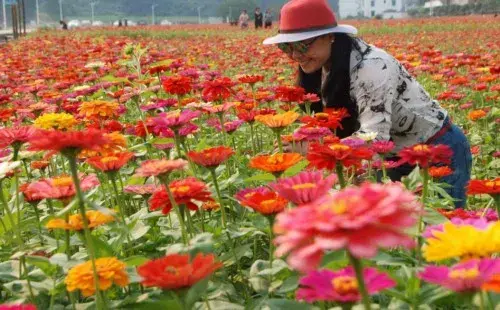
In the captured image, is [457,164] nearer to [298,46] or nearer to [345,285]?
[298,46]

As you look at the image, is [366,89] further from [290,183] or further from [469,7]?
[469,7]

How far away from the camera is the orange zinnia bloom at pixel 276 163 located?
1.17m

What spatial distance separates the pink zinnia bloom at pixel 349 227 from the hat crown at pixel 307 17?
65.1 inches

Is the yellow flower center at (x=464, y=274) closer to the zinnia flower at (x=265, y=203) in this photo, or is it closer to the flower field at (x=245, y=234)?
the flower field at (x=245, y=234)

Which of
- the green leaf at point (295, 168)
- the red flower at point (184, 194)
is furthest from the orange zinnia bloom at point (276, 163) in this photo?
the green leaf at point (295, 168)

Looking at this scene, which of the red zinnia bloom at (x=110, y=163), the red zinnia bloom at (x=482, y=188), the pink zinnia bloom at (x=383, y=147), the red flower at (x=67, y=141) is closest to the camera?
the red flower at (x=67, y=141)

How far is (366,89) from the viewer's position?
2205 millimetres

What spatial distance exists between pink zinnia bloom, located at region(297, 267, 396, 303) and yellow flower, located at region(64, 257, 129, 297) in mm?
377

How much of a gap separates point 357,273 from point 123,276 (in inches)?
19.7

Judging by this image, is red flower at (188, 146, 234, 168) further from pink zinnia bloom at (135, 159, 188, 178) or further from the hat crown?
the hat crown

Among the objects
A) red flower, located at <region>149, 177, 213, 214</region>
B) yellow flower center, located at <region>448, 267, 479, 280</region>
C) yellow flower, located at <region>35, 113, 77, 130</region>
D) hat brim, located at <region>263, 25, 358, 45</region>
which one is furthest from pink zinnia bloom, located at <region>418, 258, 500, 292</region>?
hat brim, located at <region>263, 25, 358, 45</region>

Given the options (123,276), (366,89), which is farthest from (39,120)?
(366,89)

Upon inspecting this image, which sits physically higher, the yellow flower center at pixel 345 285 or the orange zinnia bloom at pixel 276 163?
the orange zinnia bloom at pixel 276 163

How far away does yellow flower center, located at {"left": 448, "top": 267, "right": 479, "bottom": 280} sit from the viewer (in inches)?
26.4
